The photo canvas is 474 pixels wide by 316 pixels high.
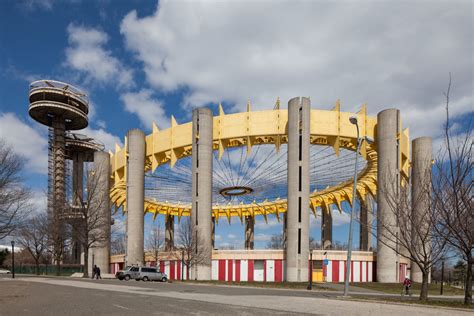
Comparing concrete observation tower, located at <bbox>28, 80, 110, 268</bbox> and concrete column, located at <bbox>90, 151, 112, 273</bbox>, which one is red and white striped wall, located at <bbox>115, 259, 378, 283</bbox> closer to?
concrete column, located at <bbox>90, 151, 112, 273</bbox>

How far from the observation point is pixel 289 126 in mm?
45000

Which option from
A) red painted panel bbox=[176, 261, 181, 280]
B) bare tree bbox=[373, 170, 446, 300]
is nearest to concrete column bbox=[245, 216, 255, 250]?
red painted panel bbox=[176, 261, 181, 280]

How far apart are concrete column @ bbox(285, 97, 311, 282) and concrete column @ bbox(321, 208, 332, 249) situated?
63.3 ft

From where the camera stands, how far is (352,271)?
156 feet

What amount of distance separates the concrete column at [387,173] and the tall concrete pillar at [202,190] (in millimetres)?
18150

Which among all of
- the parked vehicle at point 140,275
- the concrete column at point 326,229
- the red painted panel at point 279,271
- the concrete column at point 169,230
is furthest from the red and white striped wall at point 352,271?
the concrete column at point 169,230

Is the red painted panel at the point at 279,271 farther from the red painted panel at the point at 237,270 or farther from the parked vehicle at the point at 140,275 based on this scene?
the parked vehicle at the point at 140,275

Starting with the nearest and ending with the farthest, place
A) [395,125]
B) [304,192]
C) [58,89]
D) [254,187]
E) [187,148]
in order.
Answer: [304,192]
[395,125]
[187,148]
[254,187]
[58,89]

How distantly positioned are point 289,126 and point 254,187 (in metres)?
17.9

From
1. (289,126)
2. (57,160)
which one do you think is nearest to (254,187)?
(289,126)

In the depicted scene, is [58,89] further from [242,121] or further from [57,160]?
[242,121]

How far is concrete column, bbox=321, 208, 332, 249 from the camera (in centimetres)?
6184

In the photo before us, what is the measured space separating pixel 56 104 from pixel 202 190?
155ft

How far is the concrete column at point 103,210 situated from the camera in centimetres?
5225
